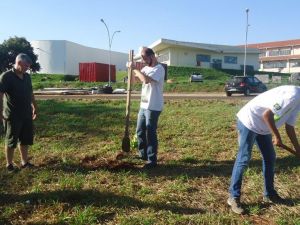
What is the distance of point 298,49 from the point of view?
248 feet

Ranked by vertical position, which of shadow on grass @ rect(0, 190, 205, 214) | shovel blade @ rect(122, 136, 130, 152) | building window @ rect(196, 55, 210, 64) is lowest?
shadow on grass @ rect(0, 190, 205, 214)

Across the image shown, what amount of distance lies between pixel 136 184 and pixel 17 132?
1905 millimetres

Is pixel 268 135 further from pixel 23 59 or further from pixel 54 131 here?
pixel 54 131

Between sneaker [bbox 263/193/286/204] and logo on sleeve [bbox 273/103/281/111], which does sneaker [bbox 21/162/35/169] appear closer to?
sneaker [bbox 263/193/286/204]

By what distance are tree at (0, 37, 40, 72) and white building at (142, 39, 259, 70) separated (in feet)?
49.8

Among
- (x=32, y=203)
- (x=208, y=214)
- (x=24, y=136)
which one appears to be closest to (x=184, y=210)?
(x=208, y=214)

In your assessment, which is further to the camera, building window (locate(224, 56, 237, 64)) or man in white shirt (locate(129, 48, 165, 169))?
building window (locate(224, 56, 237, 64))

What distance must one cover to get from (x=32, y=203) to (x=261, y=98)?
9.14 ft

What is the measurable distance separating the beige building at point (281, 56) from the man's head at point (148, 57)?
70.4 meters

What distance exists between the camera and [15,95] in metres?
5.97

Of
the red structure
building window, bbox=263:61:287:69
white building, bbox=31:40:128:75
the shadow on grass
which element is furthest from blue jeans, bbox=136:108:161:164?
building window, bbox=263:61:287:69

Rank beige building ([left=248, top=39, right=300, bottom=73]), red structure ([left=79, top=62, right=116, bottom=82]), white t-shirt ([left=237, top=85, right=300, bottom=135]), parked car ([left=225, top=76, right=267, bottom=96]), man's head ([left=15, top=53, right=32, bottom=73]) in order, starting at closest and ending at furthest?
white t-shirt ([left=237, top=85, right=300, bottom=135])
man's head ([left=15, top=53, right=32, bottom=73])
parked car ([left=225, top=76, right=267, bottom=96])
red structure ([left=79, top=62, right=116, bottom=82])
beige building ([left=248, top=39, right=300, bottom=73])

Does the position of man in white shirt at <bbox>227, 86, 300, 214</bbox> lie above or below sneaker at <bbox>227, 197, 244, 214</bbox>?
above

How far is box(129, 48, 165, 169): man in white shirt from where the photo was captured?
6.06m
